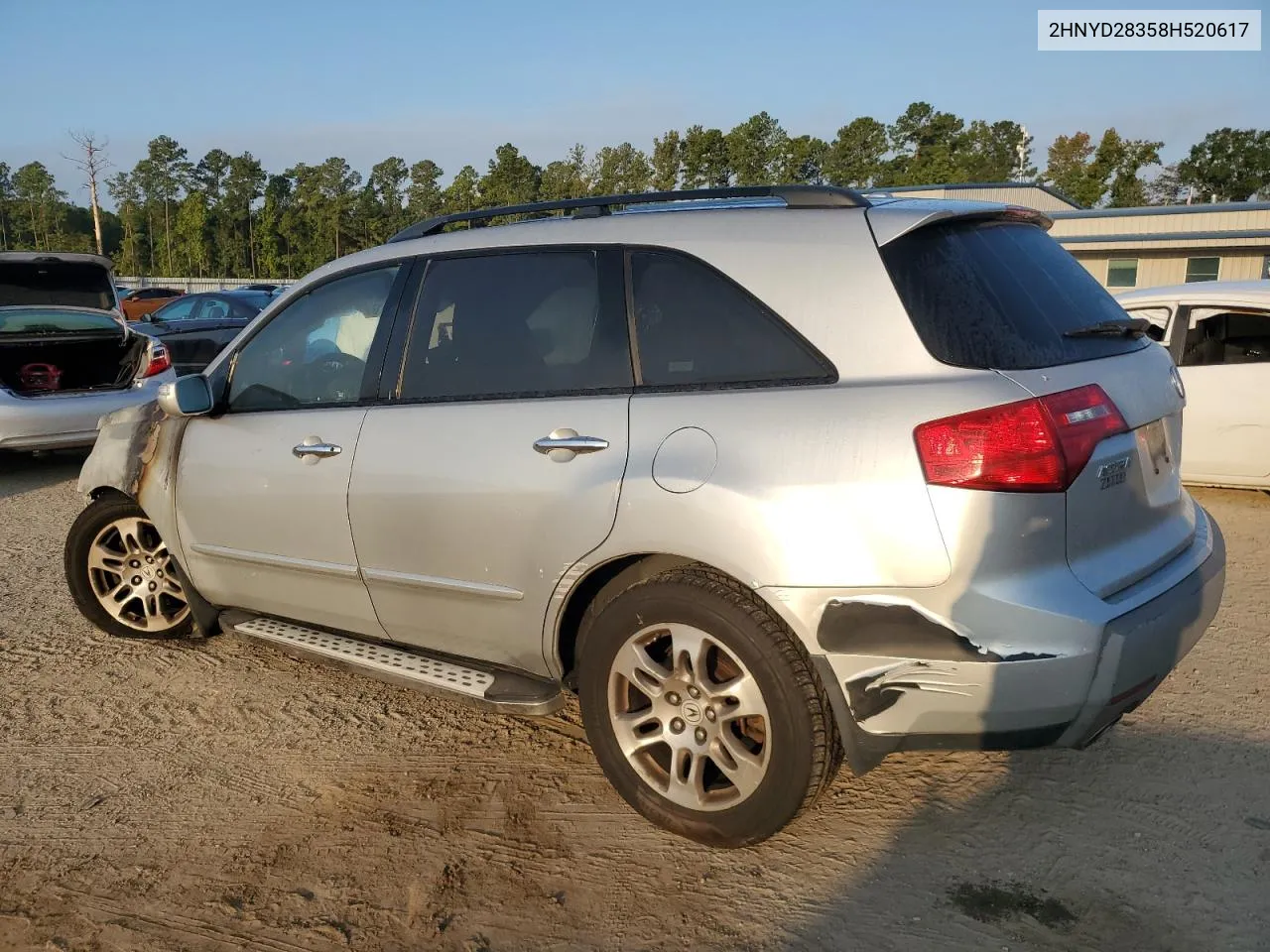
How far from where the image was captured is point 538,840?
10.1 feet

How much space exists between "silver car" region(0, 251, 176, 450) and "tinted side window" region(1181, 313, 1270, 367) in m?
8.18

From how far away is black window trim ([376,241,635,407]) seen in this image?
3.17 meters

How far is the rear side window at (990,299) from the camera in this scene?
267 centimetres

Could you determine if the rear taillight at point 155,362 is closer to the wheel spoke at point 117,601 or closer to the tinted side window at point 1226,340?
the wheel spoke at point 117,601

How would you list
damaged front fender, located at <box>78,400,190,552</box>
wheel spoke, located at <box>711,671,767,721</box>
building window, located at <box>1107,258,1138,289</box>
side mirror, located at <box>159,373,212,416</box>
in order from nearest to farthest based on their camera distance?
wheel spoke, located at <box>711,671,767,721</box> < side mirror, located at <box>159,373,212,416</box> < damaged front fender, located at <box>78,400,190,552</box> < building window, located at <box>1107,258,1138,289</box>

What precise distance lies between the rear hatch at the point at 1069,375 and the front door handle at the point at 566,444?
95cm

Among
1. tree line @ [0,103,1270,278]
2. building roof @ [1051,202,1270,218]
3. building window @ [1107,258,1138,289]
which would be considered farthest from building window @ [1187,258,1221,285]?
tree line @ [0,103,1270,278]

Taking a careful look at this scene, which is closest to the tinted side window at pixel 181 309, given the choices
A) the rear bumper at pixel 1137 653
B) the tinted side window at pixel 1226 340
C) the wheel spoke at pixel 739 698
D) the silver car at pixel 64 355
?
the silver car at pixel 64 355

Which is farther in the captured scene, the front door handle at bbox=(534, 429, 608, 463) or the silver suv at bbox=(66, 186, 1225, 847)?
the front door handle at bbox=(534, 429, 608, 463)

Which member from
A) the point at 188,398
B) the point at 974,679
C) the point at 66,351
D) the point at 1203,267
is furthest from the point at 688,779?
the point at 1203,267

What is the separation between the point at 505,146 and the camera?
5812 cm

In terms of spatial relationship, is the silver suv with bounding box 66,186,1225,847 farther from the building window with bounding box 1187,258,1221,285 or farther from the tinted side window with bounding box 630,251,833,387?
the building window with bounding box 1187,258,1221,285

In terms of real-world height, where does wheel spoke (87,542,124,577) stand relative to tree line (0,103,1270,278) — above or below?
below

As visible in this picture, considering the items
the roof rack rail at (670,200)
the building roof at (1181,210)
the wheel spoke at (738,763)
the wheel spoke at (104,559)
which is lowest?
the wheel spoke at (738,763)
